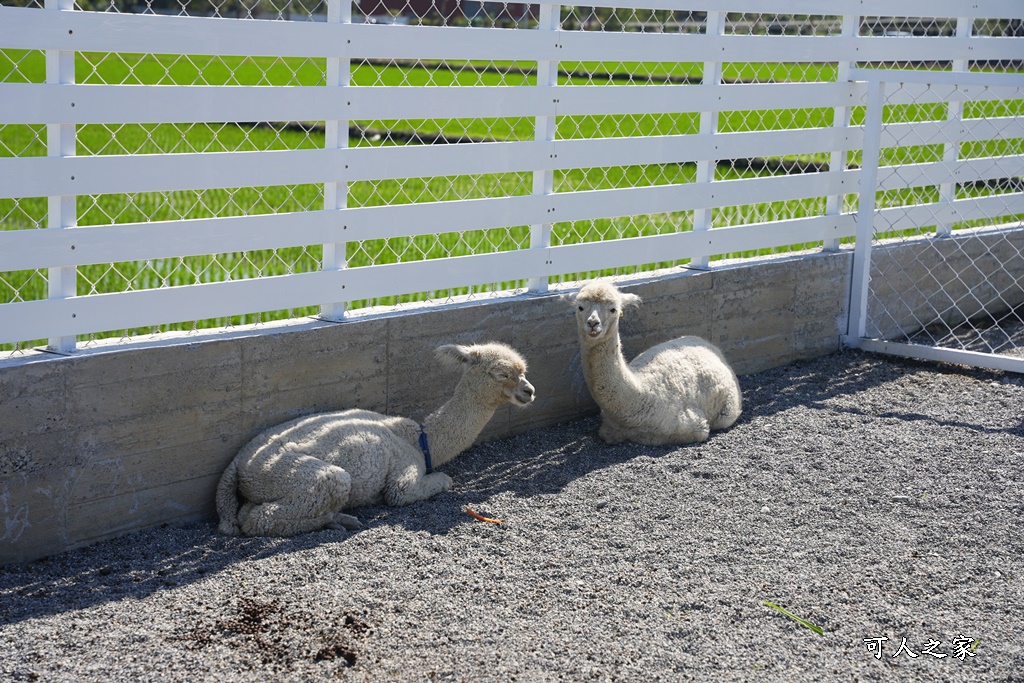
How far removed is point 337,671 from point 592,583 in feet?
3.68

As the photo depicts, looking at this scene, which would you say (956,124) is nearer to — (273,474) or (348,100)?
(348,100)

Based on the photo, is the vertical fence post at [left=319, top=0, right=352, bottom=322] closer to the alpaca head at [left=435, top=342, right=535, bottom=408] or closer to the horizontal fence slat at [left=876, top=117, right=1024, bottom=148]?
the alpaca head at [left=435, top=342, right=535, bottom=408]

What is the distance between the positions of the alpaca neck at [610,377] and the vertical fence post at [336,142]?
125 cm

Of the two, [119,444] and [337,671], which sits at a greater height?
[119,444]

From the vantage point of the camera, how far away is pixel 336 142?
5359mm

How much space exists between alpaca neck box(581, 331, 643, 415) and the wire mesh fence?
103 inches

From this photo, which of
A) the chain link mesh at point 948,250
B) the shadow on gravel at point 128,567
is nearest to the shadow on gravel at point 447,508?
the shadow on gravel at point 128,567

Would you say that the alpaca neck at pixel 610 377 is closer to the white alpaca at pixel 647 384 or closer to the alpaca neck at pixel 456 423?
the white alpaca at pixel 647 384

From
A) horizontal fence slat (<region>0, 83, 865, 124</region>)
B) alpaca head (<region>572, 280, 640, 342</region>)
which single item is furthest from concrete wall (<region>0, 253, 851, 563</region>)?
horizontal fence slat (<region>0, 83, 865, 124</region>)

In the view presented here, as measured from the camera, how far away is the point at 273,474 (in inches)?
192

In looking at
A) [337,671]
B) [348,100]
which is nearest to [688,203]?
[348,100]

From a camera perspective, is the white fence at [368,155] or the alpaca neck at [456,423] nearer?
the white fence at [368,155]

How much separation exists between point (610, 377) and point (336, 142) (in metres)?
1.75

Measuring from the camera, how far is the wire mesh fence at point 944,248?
8.14 metres
